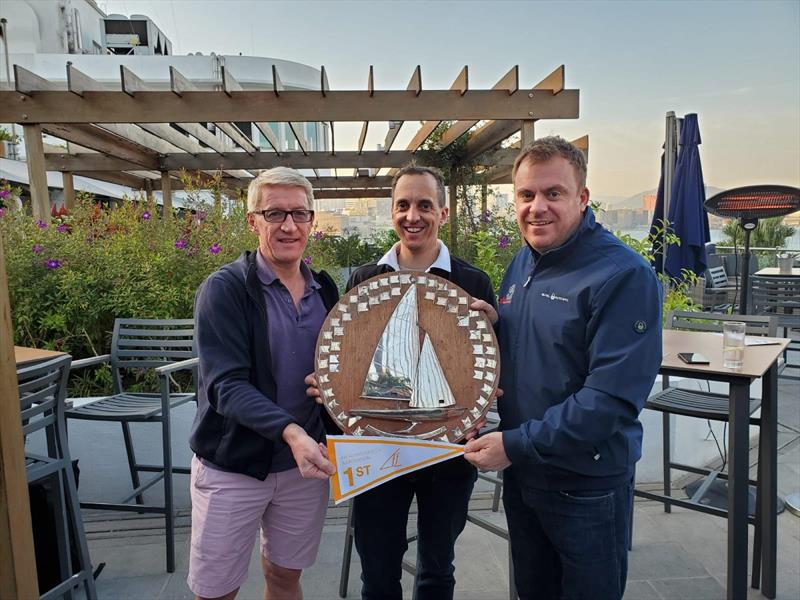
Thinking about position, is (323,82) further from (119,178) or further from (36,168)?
(119,178)

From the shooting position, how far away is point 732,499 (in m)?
2.04

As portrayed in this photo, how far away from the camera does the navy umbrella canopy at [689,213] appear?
548cm

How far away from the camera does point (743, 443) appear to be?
2.00 meters

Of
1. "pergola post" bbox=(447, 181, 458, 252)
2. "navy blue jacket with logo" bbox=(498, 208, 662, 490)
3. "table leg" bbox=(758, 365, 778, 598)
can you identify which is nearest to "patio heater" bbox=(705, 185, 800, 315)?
"table leg" bbox=(758, 365, 778, 598)

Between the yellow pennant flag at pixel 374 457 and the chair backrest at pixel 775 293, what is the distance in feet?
19.7

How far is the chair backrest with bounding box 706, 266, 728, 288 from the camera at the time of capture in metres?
8.45

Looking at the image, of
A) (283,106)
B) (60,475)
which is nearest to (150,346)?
(60,475)

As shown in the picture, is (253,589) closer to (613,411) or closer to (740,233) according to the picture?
(613,411)

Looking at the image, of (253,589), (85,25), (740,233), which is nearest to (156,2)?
(85,25)

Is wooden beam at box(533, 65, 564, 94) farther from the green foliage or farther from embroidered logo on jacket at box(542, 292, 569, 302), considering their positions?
embroidered logo on jacket at box(542, 292, 569, 302)

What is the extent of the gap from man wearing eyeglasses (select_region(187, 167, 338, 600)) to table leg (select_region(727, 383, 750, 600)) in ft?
5.19

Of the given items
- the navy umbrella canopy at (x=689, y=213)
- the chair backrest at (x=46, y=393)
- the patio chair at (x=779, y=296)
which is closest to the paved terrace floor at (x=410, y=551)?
the chair backrest at (x=46, y=393)

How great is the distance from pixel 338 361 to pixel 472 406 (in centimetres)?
39

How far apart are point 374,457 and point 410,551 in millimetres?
1784
